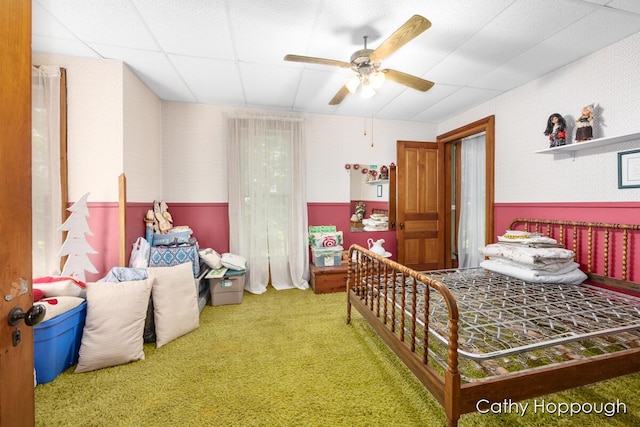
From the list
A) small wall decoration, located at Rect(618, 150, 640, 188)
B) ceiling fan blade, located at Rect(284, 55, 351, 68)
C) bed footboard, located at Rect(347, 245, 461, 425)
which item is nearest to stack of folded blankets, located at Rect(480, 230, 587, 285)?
small wall decoration, located at Rect(618, 150, 640, 188)

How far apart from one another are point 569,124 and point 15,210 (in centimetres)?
411

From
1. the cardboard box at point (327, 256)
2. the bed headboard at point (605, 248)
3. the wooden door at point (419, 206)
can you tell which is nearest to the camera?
the bed headboard at point (605, 248)

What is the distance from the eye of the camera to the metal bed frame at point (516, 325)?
4.11 feet

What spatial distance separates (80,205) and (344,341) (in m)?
2.70

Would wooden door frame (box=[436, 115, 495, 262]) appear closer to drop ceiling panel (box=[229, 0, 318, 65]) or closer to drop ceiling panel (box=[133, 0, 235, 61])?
drop ceiling panel (box=[229, 0, 318, 65])

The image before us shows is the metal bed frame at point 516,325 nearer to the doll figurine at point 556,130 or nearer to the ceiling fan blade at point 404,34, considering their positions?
the doll figurine at point 556,130

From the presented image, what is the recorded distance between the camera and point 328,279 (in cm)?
364

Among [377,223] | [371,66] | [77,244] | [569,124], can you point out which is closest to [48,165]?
[77,244]

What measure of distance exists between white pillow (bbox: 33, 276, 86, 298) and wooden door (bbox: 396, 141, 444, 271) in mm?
3924

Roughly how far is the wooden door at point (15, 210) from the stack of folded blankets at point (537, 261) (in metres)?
3.33

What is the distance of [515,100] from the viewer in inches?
126

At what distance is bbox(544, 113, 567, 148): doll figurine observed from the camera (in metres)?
→ 2.61

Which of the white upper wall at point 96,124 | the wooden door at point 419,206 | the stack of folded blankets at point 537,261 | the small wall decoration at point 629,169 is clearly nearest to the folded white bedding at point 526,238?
the stack of folded blankets at point 537,261

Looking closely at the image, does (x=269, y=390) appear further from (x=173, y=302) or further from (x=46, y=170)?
(x=46, y=170)
